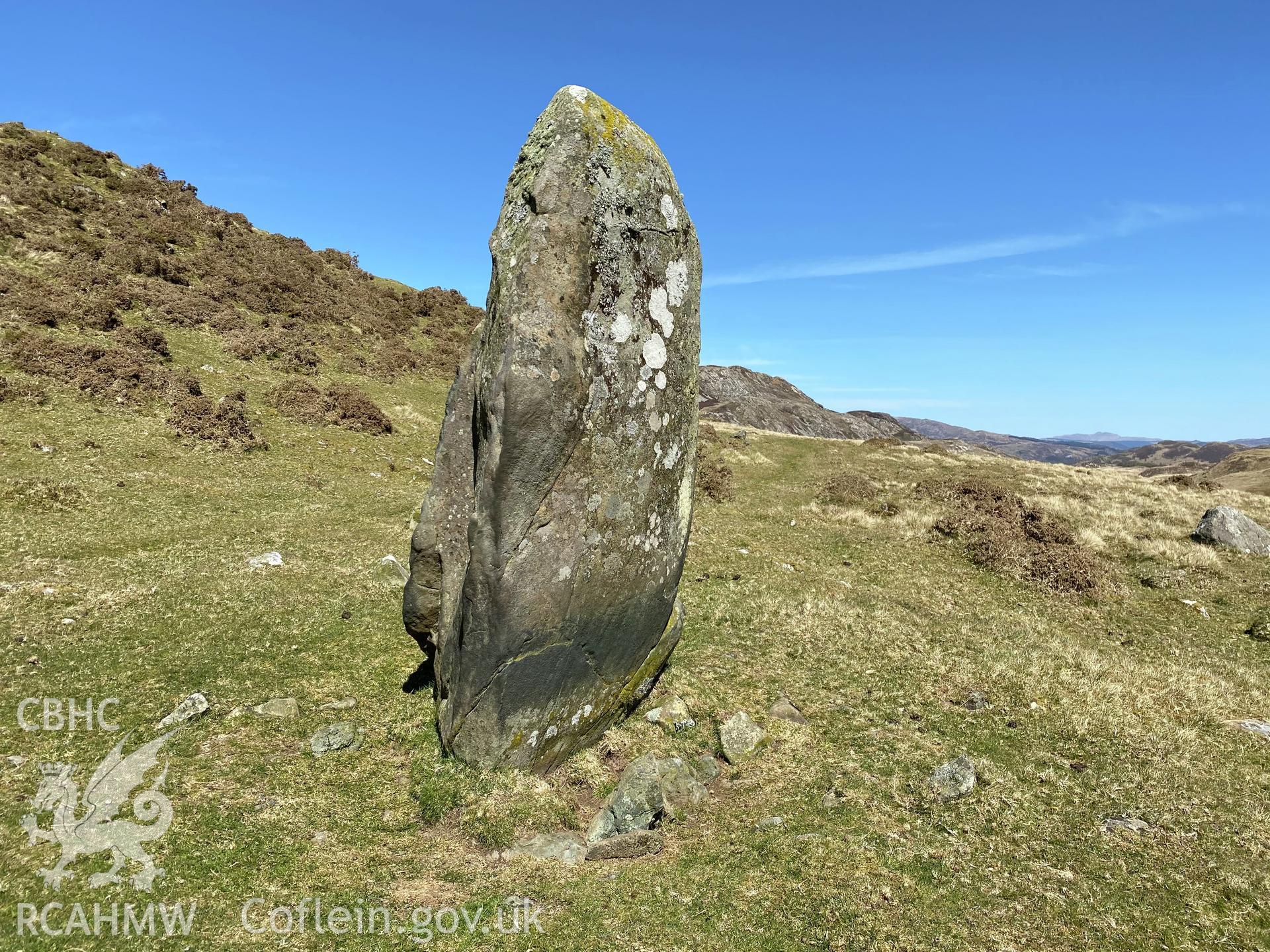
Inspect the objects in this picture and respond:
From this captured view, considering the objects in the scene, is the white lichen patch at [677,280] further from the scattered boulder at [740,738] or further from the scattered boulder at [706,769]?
the scattered boulder at [706,769]

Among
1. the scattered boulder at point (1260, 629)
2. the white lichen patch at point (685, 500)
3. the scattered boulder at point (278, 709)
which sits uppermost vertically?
the white lichen patch at point (685, 500)

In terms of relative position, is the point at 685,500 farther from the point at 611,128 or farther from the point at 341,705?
the point at 341,705

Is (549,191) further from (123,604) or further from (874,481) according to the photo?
(874,481)

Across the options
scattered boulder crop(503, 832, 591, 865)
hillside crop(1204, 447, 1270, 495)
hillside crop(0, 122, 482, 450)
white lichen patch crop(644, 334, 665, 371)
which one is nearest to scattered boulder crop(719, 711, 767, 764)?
scattered boulder crop(503, 832, 591, 865)

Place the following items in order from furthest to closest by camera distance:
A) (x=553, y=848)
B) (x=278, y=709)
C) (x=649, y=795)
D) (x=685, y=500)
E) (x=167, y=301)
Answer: (x=167, y=301), (x=685, y=500), (x=278, y=709), (x=649, y=795), (x=553, y=848)

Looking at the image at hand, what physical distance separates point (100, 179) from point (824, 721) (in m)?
54.6

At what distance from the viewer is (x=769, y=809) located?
802 centimetres

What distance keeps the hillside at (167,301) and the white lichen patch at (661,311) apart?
2093 centimetres

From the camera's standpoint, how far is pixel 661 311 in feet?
28.5

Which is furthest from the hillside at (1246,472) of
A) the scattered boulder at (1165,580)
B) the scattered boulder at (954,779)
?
the scattered boulder at (954,779)

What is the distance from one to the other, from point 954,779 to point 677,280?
7931 millimetres

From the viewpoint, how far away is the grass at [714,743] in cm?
622

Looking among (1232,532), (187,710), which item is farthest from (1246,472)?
(187,710)

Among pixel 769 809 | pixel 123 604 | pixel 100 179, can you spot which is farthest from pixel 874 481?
pixel 100 179
